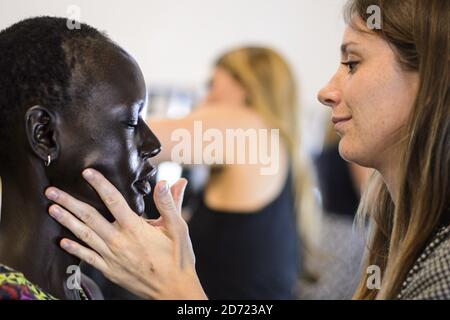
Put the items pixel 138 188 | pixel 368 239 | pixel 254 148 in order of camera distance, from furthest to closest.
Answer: pixel 254 148 < pixel 368 239 < pixel 138 188

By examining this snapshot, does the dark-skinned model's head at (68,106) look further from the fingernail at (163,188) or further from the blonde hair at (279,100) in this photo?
the blonde hair at (279,100)

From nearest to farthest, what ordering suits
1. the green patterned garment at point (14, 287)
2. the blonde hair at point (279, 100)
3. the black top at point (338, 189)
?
the green patterned garment at point (14, 287)
the blonde hair at point (279, 100)
the black top at point (338, 189)

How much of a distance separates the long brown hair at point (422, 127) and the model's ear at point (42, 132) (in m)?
0.48

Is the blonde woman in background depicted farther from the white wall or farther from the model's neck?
the white wall

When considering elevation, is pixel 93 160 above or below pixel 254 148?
above

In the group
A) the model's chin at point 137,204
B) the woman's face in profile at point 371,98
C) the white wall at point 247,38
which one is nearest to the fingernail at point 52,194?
the model's chin at point 137,204

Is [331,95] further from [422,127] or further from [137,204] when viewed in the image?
[137,204]

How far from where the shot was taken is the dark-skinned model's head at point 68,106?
3.13ft

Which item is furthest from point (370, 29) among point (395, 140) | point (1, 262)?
point (1, 262)

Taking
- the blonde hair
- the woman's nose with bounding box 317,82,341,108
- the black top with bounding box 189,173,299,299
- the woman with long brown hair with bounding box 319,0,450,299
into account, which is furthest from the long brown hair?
the blonde hair

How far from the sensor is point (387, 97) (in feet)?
3.25

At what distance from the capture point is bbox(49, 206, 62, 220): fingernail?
0.98 metres
